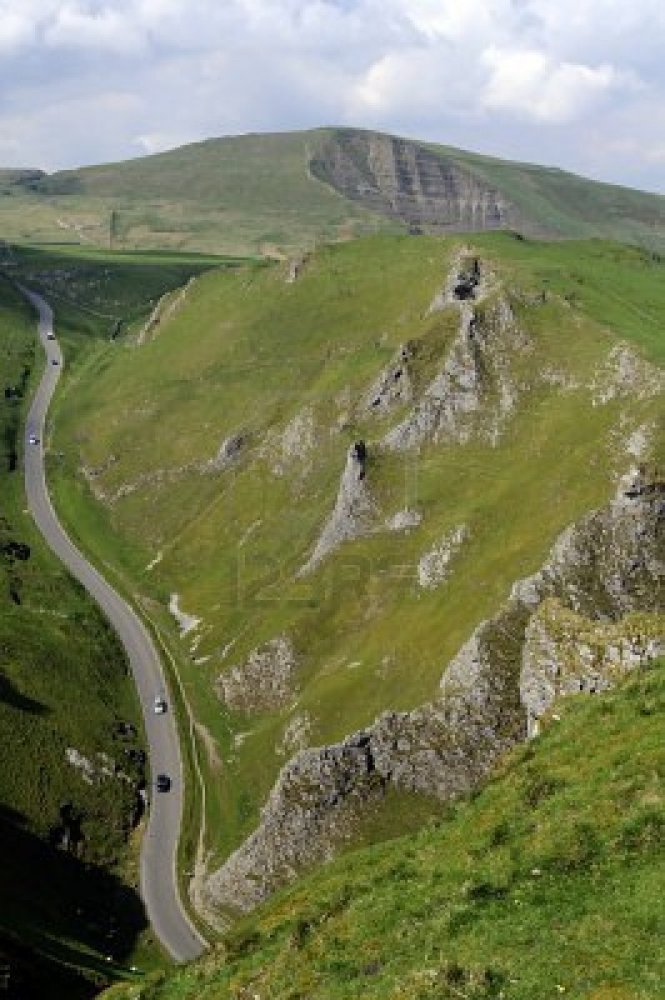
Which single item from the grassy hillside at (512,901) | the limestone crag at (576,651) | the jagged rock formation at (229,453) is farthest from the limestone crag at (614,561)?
the jagged rock formation at (229,453)

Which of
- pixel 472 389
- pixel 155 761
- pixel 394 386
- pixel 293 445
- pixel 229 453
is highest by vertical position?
pixel 229 453

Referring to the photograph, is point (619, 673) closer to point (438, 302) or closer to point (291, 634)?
point (291, 634)

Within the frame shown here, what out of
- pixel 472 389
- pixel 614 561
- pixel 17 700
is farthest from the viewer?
pixel 472 389

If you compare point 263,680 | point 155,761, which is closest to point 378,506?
point 263,680

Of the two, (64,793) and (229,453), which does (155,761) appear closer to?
(64,793)

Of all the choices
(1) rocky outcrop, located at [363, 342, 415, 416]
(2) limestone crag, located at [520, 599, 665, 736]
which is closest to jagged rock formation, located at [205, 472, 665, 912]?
(2) limestone crag, located at [520, 599, 665, 736]

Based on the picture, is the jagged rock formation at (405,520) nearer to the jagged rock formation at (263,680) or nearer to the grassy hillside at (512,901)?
the jagged rock formation at (263,680)

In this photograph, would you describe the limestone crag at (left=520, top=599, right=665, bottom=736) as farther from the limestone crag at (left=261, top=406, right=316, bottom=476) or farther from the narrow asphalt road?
the limestone crag at (left=261, top=406, right=316, bottom=476)
